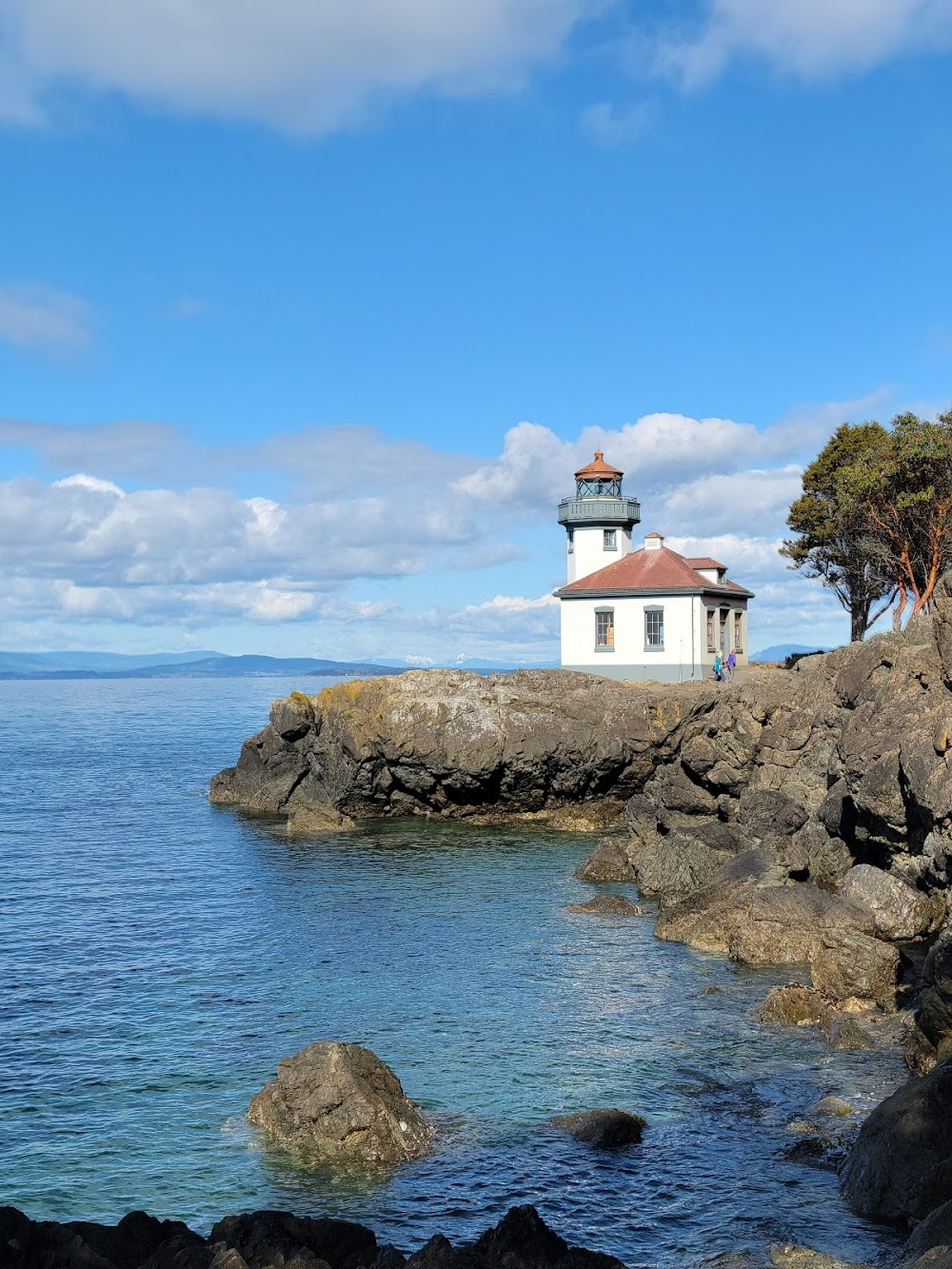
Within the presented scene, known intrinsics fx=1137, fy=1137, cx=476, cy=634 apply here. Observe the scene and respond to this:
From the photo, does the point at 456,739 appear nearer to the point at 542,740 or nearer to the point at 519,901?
the point at 542,740

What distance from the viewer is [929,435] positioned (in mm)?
53031

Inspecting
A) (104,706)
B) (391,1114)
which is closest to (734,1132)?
(391,1114)

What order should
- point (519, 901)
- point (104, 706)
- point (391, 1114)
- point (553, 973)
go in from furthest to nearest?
point (104, 706) → point (519, 901) → point (553, 973) → point (391, 1114)

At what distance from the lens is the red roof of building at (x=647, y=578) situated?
5972 cm

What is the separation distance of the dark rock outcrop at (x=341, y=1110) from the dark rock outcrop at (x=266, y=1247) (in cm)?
402

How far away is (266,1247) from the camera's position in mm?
11070

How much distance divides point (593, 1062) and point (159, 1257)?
401 inches

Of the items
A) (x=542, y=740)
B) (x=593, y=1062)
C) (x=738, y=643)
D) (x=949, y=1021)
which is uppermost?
(x=738, y=643)

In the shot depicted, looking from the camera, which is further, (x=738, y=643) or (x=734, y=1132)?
(x=738, y=643)

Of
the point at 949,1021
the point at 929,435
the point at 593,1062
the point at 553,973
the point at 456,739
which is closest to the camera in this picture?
the point at 949,1021

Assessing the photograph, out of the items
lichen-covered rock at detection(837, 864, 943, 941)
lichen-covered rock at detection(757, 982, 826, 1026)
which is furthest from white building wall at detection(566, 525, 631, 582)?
lichen-covered rock at detection(757, 982, 826, 1026)

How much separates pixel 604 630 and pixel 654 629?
2.84 m

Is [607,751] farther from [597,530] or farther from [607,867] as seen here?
[597,530]

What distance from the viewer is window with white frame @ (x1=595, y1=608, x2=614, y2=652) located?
61156 mm
